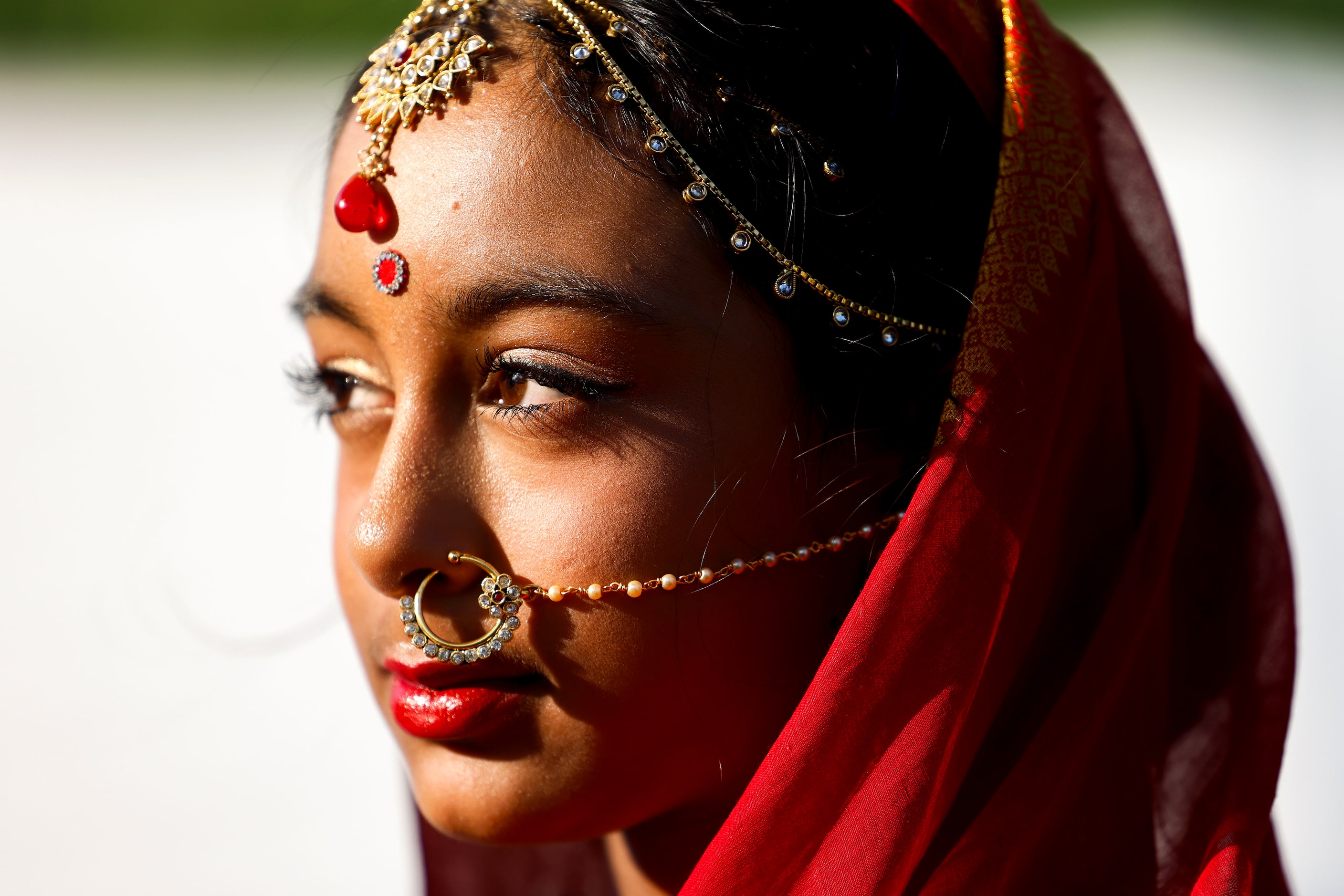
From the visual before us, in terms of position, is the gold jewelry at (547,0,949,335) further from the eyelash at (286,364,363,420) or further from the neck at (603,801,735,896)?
the neck at (603,801,735,896)

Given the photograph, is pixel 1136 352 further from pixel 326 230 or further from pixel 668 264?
pixel 326 230

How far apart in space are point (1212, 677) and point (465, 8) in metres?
1.24

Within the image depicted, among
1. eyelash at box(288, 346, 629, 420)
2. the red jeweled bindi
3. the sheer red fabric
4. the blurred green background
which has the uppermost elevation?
the blurred green background

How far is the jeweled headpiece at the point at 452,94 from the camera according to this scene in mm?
1189

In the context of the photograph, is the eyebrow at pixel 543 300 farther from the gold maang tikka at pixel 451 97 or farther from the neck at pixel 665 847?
the neck at pixel 665 847

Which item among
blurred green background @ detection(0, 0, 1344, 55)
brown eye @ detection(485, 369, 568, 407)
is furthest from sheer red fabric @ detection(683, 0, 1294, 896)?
blurred green background @ detection(0, 0, 1344, 55)

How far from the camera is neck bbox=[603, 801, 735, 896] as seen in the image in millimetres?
Result: 1357

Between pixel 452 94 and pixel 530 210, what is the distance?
Answer: 0.19 metres

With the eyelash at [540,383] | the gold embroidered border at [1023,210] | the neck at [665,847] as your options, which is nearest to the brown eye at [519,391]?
the eyelash at [540,383]

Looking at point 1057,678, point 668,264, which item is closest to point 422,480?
point 668,264

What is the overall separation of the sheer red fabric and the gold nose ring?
0.32 meters

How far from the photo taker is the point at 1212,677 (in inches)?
54.1

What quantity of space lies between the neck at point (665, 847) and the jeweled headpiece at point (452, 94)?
2.07 ft

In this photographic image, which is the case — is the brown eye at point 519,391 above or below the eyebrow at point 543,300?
below
